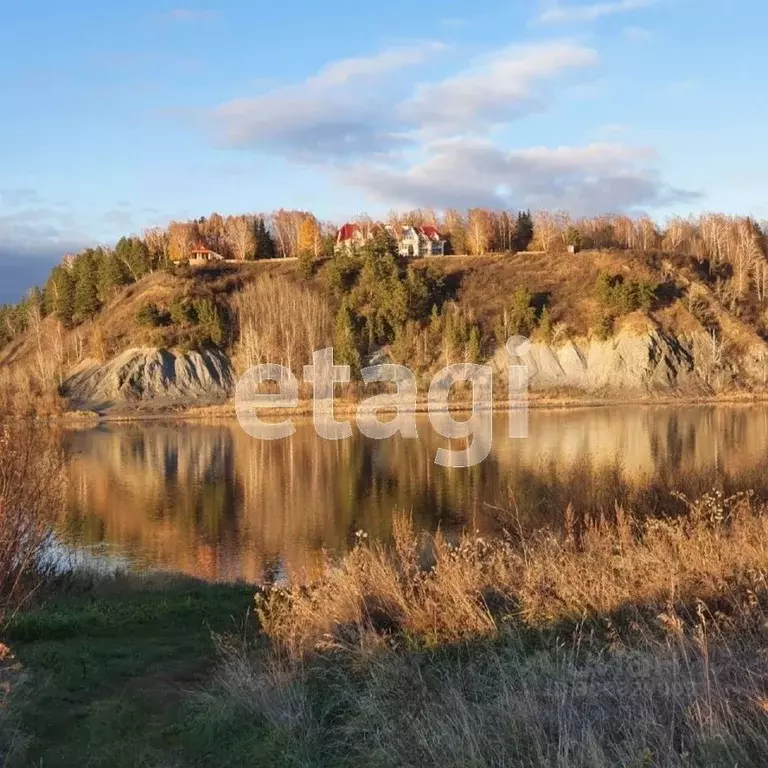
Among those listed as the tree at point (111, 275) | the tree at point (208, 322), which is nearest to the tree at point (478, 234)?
the tree at point (208, 322)

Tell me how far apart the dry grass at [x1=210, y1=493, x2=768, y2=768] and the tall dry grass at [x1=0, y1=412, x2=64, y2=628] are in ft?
12.2

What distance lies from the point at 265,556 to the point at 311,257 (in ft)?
247

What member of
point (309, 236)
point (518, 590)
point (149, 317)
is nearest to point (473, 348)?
point (149, 317)

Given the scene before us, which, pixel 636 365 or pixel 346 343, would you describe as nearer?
pixel 636 365

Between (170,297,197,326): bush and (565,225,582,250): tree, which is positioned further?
(565,225,582,250): tree

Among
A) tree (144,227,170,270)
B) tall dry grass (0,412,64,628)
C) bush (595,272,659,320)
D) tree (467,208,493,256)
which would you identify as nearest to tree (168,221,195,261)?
tree (144,227,170,270)

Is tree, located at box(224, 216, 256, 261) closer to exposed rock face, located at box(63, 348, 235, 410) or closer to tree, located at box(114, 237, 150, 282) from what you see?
tree, located at box(114, 237, 150, 282)

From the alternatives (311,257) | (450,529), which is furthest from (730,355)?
(450,529)

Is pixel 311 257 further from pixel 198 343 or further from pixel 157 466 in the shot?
Answer: pixel 157 466

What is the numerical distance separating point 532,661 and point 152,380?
70831 mm

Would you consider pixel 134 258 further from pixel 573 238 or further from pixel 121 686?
pixel 121 686

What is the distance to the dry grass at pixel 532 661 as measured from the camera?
189 inches

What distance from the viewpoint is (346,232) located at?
104562 millimetres

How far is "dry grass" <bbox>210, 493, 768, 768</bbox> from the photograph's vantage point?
15.8 ft
